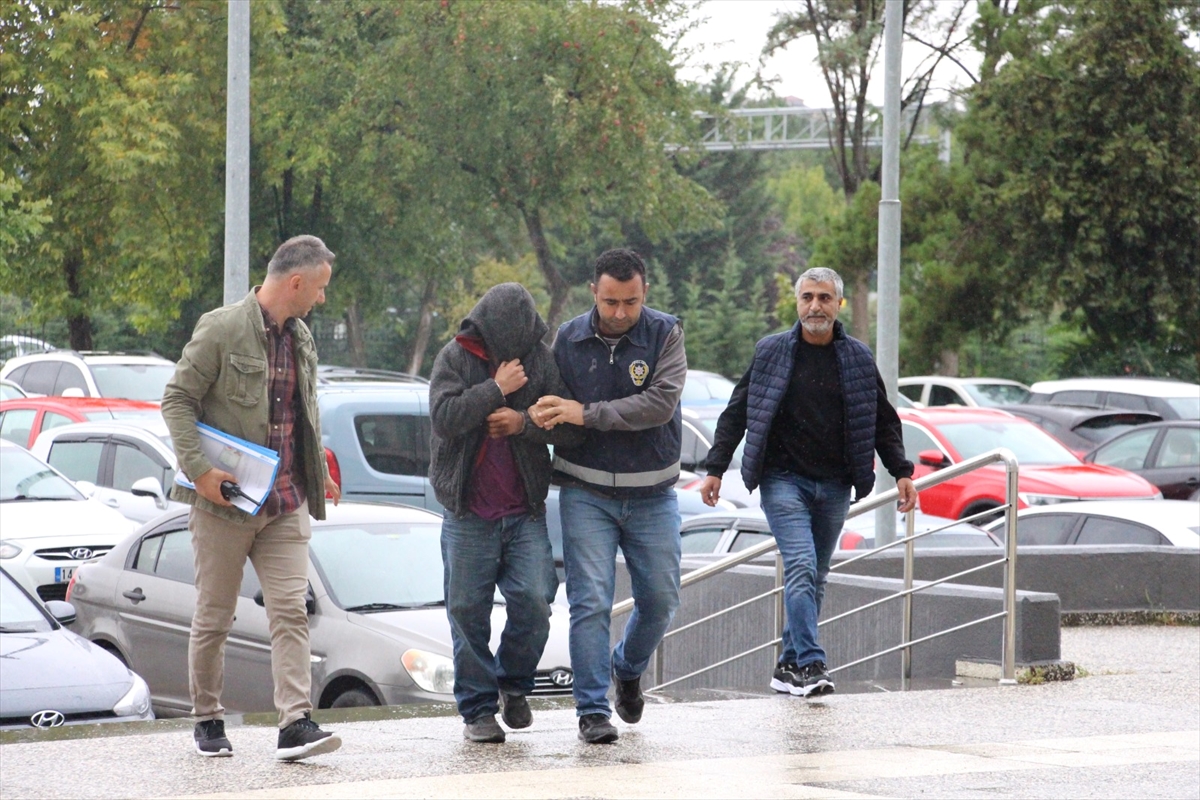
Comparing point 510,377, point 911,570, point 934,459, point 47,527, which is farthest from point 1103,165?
point 510,377

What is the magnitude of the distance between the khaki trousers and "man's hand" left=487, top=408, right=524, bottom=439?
0.79 meters

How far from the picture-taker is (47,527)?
1347cm

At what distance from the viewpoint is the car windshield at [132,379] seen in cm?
2089

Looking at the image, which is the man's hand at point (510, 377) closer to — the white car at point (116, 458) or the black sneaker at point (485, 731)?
the black sneaker at point (485, 731)

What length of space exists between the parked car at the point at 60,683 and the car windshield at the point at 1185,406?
1676 centimetres

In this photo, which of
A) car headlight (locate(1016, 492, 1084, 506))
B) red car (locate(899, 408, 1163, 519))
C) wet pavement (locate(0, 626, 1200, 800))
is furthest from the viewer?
red car (locate(899, 408, 1163, 519))

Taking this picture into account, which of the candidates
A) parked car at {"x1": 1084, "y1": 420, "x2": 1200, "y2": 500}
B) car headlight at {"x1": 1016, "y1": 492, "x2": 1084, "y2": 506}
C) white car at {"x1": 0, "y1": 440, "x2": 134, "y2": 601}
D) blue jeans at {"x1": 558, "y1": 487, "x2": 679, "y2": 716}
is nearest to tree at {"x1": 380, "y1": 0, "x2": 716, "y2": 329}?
parked car at {"x1": 1084, "y1": 420, "x2": 1200, "y2": 500}

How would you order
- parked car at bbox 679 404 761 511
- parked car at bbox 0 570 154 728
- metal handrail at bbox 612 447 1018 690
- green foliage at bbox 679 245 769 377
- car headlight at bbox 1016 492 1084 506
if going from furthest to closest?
1. green foliage at bbox 679 245 769 377
2. car headlight at bbox 1016 492 1084 506
3. parked car at bbox 679 404 761 511
4. metal handrail at bbox 612 447 1018 690
5. parked car at bbox 0 570 154 728

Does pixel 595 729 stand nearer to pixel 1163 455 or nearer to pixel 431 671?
pixel 431 671

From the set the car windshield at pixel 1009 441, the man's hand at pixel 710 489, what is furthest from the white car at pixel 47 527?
the car windshield at pixel 1009 441

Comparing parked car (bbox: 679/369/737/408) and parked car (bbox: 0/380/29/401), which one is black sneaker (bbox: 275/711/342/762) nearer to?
parked car (bbox: 0/380/29/401)

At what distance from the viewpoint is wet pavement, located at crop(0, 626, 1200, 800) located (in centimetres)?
594

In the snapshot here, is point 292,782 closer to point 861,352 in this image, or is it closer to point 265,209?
point 861,352

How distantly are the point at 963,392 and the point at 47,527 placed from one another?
15856 millimetres
